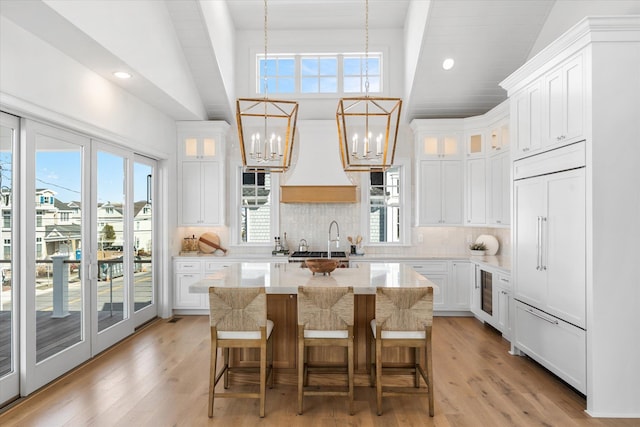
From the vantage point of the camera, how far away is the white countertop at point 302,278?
318 centimetres

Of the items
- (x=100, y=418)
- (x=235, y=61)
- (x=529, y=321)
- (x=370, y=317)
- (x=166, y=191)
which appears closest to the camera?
(x=100, y=418)

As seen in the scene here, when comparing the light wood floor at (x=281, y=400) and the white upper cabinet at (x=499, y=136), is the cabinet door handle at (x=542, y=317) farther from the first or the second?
the white upper cabinet at (x=499, y=136)

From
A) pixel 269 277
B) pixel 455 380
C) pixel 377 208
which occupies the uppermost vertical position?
pixel 377 208

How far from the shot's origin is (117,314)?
475 centimetres

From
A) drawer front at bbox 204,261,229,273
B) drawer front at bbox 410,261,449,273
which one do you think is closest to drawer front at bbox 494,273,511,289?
drawer front at bbox 410,261,449,273

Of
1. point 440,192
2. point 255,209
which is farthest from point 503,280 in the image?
point 255,209

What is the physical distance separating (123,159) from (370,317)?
3426mm

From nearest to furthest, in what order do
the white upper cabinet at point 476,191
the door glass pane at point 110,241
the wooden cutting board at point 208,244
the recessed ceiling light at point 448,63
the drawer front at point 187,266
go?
1. the door glass pane at point 110,241
2. the recessed ceiling light at point 448,63
3. the white upper cabinet at point 476,191
4. the drawer front at point 187,266
5. the wooden cutting board at point 208,244

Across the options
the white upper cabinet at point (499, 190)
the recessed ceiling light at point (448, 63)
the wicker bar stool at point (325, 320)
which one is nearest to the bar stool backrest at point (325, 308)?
the wicker bar stool at point (325, 320)

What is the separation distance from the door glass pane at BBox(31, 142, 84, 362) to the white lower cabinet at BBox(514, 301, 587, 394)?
437cm

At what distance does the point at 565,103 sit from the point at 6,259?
462 centimetres

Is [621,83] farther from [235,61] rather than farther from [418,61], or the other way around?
[235,61]

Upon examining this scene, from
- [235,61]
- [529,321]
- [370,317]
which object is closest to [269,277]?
[370,317]

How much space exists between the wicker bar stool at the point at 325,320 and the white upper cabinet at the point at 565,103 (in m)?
2.18
